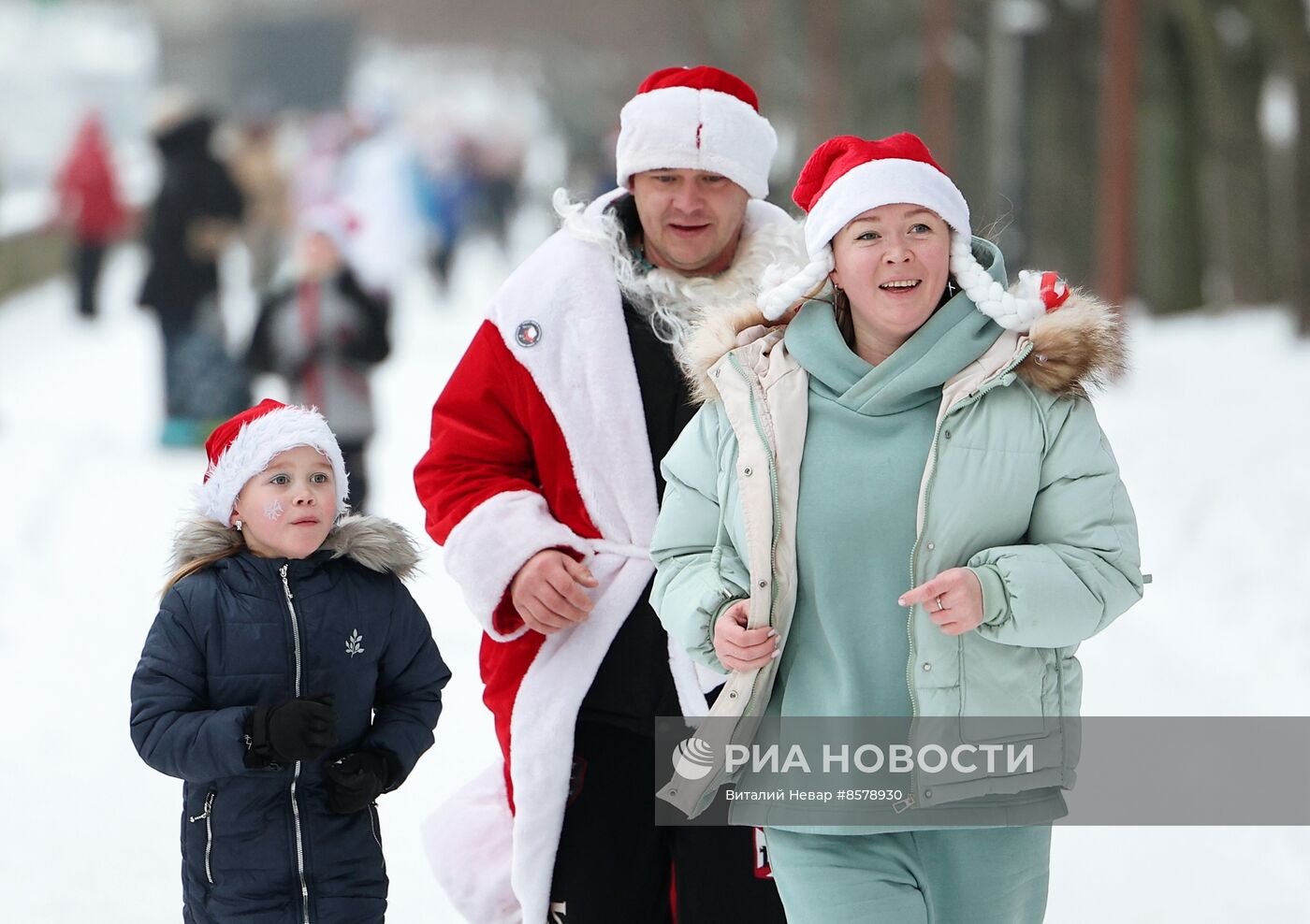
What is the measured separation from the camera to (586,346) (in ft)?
13.0

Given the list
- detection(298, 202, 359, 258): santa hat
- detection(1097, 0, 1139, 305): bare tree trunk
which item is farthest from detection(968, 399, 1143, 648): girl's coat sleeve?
detection(1097, 0, 1139, 305): bare tree trunk

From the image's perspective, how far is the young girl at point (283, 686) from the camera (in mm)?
3371

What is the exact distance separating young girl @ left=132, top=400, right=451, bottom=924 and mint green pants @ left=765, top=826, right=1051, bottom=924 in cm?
81

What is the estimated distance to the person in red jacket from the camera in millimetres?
21500

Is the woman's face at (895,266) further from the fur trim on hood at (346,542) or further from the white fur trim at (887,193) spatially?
the fur trim on hood at (346,542)

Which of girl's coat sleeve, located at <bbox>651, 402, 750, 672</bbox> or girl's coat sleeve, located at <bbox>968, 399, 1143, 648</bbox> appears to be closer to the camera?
girl's coat sleeve, located at <bbox>968, 399, 1143, 648</bbox>

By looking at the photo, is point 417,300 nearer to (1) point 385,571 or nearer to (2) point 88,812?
(2) point 88,812

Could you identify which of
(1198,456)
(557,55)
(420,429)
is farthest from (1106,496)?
(557,55)

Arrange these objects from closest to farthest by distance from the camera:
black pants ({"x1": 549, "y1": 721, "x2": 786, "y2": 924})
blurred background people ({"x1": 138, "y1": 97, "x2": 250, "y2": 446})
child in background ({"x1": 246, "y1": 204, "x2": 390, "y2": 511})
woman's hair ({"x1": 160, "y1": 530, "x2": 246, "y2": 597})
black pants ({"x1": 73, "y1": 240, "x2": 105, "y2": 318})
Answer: woman's hair ({"x1": 160, "y1": 530, "x2": 246, "y2": 597}) < black pants ({"x1": 549, "y1": 721, "x2": 786, "y2": 924}) < child in background ({"x1": 246, "y1": 204, "x2": 390, "y2": 511}) < blurred background people ({"x1": 138, "y1": 97, "x2": 250, "y2": 446}) < black pants ({"x1": 73, "y1": 240, "x2": 105, "y2": 318})

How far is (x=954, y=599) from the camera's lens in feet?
9.71

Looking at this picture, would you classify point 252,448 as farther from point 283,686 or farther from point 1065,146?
point 1065,146

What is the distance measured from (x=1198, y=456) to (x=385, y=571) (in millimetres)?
8640

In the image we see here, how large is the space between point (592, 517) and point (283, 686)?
2.52 ft

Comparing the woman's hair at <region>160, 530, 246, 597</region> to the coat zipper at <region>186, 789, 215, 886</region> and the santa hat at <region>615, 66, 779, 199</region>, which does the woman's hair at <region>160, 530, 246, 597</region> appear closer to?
the coat zipper at <region>186, 789, 215, 886</region>
